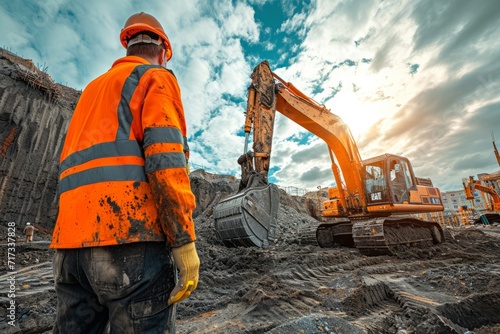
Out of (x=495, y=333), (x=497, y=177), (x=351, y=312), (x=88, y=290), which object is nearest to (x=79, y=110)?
(x=88, y=290)

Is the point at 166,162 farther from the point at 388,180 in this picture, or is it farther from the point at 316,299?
the point at 388,180

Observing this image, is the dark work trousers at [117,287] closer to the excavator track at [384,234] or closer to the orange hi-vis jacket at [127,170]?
the orange hi-vis jacket at [127,170]

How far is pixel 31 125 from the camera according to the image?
15820mm

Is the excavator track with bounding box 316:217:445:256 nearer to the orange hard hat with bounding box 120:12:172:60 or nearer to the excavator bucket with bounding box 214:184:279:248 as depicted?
the excavator bucket with bounding box 214:184:279:248

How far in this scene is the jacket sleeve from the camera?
1.17 m

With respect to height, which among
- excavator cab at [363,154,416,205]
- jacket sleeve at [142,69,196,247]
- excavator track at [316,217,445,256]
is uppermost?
excavator cab at [363,154,416,205]

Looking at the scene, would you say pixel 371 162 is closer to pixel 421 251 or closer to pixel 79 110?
pixel 421 251

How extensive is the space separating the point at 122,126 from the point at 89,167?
241 millimetres

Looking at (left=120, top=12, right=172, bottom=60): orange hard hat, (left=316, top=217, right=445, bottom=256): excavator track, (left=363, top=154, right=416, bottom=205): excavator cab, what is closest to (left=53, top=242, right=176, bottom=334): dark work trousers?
(left=120, top=12, right=172, bottom=60): orange hard hat

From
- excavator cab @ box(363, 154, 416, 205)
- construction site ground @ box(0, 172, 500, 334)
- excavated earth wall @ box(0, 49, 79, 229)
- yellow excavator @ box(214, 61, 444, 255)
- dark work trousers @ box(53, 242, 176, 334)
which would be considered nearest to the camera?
dark work trousers @ box(53, 242, 176, 334)

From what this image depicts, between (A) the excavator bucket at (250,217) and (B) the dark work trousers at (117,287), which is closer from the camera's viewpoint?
(B) the dark work trousers at (117,287)

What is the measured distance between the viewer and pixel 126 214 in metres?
1.16

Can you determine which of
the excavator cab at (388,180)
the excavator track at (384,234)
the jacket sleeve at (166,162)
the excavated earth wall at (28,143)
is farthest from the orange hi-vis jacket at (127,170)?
the excavated earth wall at (28,143)

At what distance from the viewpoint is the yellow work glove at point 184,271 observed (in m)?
1.15
